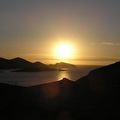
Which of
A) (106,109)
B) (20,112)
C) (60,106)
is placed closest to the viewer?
(20,112)

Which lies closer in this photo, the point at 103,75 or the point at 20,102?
the point at 20,102

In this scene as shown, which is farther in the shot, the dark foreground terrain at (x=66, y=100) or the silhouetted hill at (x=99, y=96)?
the silhouetted hill at (x=99, y=96)

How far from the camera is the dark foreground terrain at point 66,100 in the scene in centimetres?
2435

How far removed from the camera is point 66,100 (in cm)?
3108

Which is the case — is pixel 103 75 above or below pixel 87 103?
above

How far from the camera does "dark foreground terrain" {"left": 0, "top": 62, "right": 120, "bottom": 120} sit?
24.4 meters

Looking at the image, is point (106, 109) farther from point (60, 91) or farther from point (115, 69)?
point (115, 69)

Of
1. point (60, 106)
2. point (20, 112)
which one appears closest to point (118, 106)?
point (60, 106)

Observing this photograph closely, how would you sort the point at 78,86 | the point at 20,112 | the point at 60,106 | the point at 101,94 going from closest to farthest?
the point at 20,112 → the point at 60,106 → the point at 101,94 → the point at 78,86

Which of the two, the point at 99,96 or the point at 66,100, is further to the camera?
the point at 99,96

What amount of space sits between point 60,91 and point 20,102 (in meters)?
8.66

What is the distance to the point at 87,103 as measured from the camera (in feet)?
97.6

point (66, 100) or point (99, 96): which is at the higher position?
point (99, 96)

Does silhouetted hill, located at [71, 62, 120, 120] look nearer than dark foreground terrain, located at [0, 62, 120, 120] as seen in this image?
No
